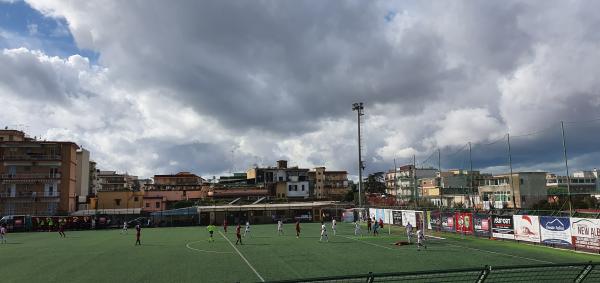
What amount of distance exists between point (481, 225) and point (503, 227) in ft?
11.4

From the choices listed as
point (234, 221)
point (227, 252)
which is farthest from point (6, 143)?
point (227, 252)

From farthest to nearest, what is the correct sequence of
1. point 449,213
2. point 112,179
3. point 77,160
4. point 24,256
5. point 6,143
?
point 112,179 < point 77,160 < point 6,143 < point 449,213 < point 24,256

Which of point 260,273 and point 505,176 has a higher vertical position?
point 505,176

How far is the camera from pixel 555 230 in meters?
35.0

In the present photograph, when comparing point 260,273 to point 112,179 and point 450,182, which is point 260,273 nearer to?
point 450,182

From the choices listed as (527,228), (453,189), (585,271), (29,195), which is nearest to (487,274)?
(585,271)

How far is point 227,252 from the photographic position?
35.2 meters

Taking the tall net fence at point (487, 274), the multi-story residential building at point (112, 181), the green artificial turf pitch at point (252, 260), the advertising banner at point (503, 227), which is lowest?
the green artificial turf pitch at point (252, 260)

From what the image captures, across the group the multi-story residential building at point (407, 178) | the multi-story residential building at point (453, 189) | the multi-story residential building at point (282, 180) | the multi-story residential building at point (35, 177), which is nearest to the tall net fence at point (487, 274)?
the multi-story residential building at point (35, 177)

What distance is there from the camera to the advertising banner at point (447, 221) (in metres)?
50.4

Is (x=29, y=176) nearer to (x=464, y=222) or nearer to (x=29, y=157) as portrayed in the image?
(x=29, y=157)

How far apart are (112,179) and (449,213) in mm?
149740

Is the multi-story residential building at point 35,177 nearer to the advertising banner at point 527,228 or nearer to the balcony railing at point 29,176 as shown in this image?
the balcony railing at point 29,176

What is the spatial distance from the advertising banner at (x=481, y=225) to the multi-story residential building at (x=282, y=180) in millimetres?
81855
